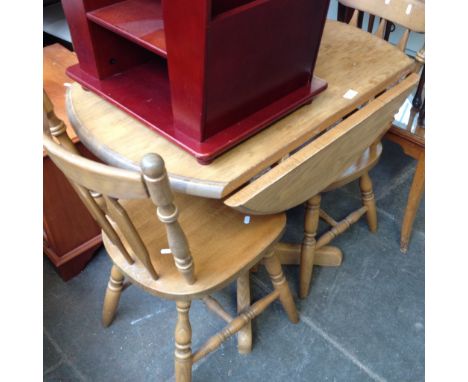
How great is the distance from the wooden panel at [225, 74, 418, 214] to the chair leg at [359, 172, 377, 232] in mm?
426

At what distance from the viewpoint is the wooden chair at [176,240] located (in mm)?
724

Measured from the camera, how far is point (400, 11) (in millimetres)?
1394

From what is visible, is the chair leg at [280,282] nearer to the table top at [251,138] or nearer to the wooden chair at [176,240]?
the wooden chair at [176,240]

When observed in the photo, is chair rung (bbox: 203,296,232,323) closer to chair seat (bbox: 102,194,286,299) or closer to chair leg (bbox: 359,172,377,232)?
chair seat (bbox: 102,194,286,299)

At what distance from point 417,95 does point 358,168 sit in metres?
0.46

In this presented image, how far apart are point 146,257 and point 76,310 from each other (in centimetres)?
73

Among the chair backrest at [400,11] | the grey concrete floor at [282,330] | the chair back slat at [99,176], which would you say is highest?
the chair backrest at [400,11]

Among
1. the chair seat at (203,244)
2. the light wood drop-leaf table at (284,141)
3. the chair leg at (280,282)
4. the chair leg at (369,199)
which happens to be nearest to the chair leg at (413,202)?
the chair leg at (369,199)

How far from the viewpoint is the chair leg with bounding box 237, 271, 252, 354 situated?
1.29m

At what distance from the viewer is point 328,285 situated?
158 centimetres

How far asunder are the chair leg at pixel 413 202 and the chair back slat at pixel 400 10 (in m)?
0.42

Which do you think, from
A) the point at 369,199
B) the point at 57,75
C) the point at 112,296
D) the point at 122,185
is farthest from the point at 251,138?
the point at 57,75

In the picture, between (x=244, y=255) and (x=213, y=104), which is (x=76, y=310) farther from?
(x=213, y=104)

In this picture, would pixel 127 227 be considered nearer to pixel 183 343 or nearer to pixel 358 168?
pixel 183 343
